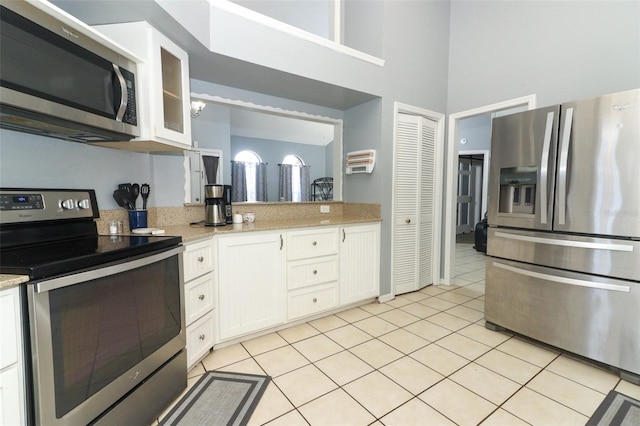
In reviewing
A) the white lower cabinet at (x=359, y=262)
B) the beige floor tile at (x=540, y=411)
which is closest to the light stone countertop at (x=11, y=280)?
the white lower cabinet at (x=359, y=262)

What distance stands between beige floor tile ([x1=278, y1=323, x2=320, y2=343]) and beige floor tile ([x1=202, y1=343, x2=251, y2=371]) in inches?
14.5

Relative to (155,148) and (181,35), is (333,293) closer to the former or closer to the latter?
(155,148)

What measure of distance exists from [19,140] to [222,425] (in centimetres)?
176

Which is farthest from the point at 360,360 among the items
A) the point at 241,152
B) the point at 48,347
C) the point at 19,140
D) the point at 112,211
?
the point at 241,152

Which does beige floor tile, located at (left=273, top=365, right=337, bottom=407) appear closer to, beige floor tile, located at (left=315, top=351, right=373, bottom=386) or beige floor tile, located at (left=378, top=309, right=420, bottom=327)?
beige floor tile, located at (left=315, top=351, right=373, bottom=386)

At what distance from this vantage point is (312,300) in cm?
263

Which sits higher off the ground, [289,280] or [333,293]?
[289,280]

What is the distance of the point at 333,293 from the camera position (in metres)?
2.76

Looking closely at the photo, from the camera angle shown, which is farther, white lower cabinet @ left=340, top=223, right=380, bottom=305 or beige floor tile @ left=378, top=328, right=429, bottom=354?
white lower cabinet @ left=340, top=223, right=380, bottom=305

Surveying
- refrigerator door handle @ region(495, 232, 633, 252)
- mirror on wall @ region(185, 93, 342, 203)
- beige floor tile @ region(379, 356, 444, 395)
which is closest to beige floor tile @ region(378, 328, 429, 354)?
beige floor tile @ region(379, 356, 444, 395)

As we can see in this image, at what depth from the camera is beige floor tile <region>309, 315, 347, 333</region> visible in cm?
254

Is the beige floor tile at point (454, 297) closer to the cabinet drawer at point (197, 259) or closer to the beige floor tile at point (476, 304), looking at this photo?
the beige floor tile at point (476, 304)

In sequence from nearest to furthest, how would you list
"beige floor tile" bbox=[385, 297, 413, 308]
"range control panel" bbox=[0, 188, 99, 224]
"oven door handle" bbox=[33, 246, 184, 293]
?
"oven door handle" bbox=[33, 246, 184, 293], "range control panel" bbox=[0, 188, 99, 224], "beige floor tile" bbox=[385, 297, 413, 308]

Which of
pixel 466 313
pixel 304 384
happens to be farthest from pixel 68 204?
pixel 466 313
